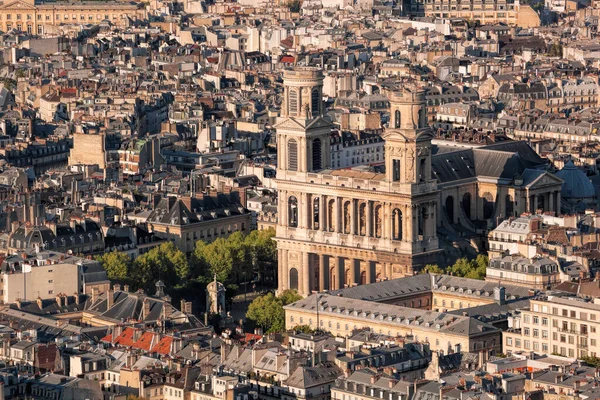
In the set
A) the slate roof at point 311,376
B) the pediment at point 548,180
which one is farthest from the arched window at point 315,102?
the slate roof at point 311,376

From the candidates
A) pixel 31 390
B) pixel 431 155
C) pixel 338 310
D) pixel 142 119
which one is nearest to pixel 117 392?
pixel 31 390

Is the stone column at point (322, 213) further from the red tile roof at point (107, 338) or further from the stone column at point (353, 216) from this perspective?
the red tile roof at point (107, 338)

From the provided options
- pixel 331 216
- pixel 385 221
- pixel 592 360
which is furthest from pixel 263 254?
pixel 592 360

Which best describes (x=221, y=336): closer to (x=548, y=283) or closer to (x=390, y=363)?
(x=390, y=363)

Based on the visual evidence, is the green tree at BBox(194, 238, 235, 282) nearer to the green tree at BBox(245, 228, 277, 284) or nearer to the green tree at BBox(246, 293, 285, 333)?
the green tree at BBox(245, 228, 277, 284)

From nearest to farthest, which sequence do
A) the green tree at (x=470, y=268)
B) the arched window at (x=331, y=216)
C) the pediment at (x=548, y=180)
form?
1. the green tree at (x=470, y=268)
2. the arched window at (x=331, y=216)
3. the pediment at (x=548, y=180)

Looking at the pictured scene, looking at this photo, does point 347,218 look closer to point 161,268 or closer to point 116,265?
point 161,268
